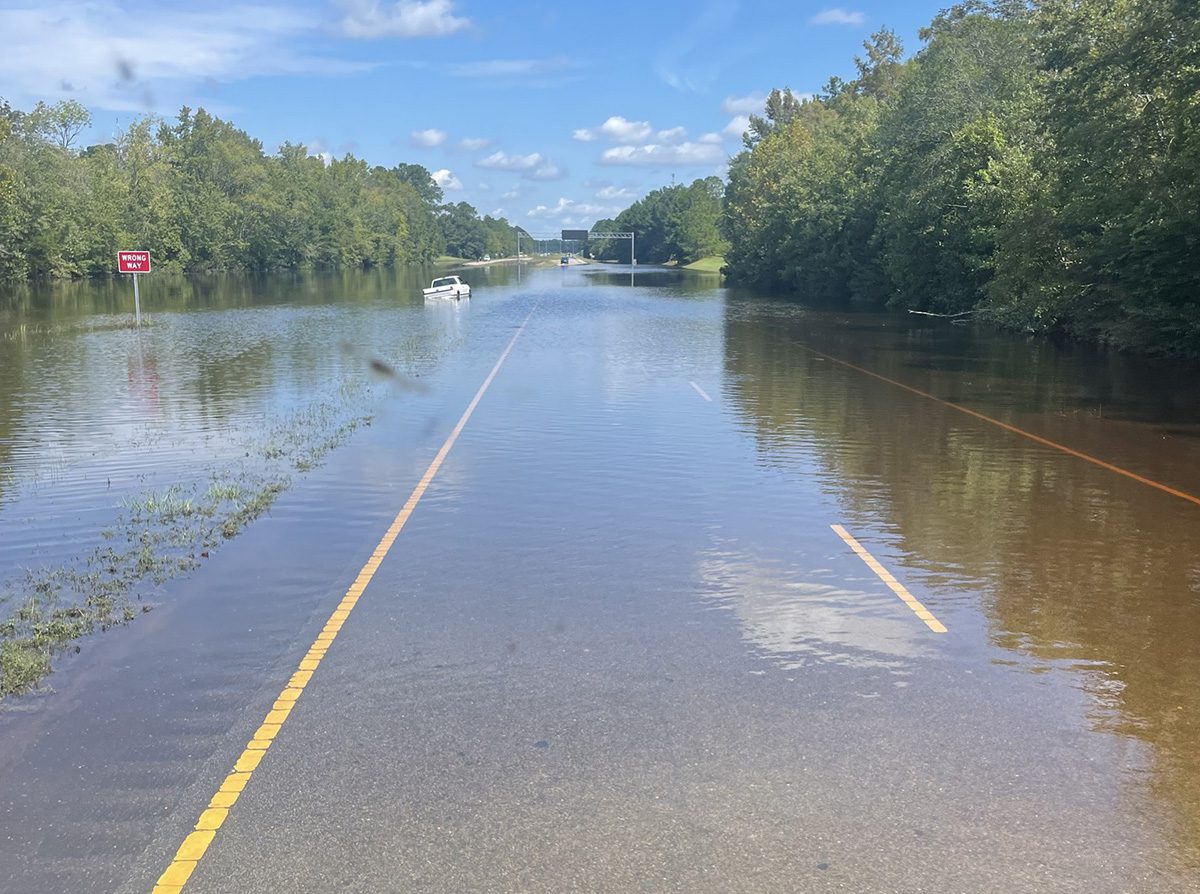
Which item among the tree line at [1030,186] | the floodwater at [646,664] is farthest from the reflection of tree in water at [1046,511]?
the tree line at [1030,186]

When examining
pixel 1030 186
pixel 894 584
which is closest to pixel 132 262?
pixel 1030 186

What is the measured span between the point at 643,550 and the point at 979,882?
201 inches

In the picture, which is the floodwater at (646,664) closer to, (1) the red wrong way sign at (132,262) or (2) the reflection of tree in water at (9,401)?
(2) the reflection of tree in water at (9,401)

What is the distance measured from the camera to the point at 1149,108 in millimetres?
22594

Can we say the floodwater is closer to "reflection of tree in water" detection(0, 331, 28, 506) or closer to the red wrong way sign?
"reflection of tree in water" detection(0, 331, 28, 506)

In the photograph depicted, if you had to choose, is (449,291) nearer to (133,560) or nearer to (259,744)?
(133,560)

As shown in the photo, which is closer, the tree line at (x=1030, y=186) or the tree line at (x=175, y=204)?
the tree line at (x=1030, y=186)

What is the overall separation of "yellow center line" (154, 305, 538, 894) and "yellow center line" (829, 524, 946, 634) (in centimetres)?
398

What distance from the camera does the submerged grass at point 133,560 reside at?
691cm

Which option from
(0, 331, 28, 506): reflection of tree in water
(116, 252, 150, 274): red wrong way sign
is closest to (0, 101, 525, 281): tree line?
(116, 252, 150, 274): red wrong way sign

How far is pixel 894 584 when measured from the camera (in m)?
8.09

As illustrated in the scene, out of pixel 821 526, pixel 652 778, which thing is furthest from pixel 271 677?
pixel 821 526

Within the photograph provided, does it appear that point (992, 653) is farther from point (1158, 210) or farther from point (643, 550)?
point (1158, 210)

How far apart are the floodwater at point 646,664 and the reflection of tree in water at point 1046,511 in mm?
45
